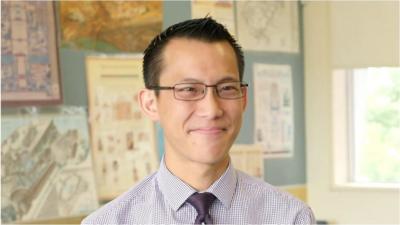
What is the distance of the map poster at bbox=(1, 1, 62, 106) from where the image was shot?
74.4 inches

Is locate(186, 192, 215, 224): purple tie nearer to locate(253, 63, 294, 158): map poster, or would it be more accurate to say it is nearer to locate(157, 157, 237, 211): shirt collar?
locate(157, 157, 237, 211): shirt collar

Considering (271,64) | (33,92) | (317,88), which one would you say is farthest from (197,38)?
(317,88)

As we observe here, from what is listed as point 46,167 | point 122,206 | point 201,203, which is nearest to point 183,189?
point 201,203

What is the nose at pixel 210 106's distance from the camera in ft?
3.62

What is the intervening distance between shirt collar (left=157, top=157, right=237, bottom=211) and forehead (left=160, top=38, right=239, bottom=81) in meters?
0.23

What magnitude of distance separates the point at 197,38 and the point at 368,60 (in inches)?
71.1

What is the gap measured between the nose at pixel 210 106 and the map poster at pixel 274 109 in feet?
5.34

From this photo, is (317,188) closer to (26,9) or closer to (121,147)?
(121,147)

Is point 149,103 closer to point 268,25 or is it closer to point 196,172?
point 196,172

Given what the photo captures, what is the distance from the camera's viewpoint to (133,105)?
219 cm

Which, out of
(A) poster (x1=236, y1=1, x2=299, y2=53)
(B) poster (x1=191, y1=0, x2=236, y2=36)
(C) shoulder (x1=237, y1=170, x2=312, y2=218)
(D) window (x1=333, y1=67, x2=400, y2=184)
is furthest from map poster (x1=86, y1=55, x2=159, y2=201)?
(D) window (x1=333, y1=67, x2=400, y2=184)

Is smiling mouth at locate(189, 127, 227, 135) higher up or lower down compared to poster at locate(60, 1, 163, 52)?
lower down

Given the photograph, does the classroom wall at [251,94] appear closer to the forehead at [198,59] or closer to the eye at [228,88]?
the forehead at [198,59]

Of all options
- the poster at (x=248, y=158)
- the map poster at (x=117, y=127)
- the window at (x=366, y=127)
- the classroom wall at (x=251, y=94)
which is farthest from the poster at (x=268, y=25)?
the map poster at (x=117, y=127)
